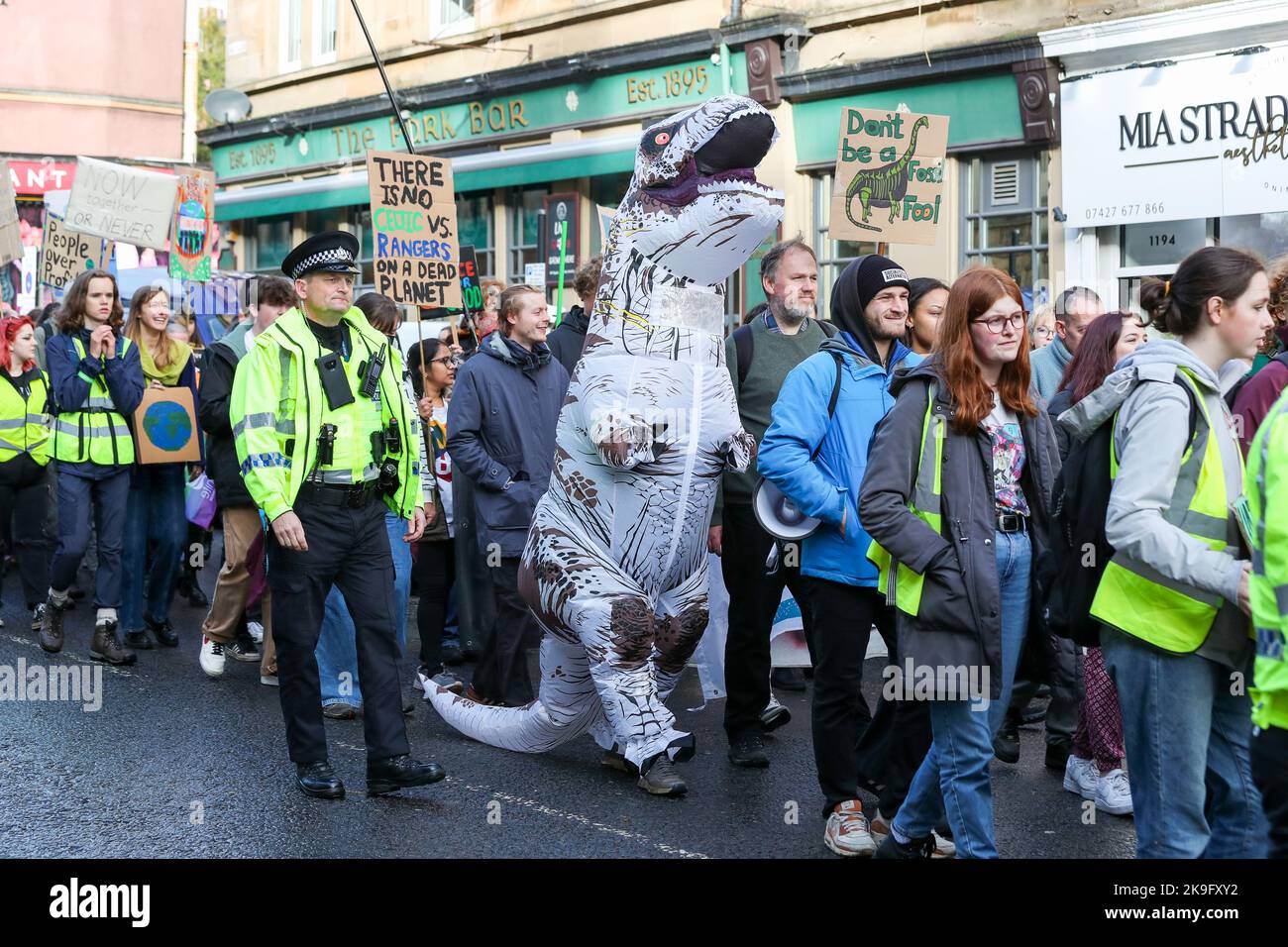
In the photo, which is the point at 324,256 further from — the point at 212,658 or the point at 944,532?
the point at 212,658

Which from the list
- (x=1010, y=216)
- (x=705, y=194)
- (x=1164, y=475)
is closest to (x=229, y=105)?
(x=1010, y=216)

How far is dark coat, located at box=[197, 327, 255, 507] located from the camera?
834cm

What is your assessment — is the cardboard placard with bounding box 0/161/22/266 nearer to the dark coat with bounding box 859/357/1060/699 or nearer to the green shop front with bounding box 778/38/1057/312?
the green shop front with bounding box 778/38/1057/312

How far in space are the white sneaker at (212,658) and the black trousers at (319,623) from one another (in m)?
2.32

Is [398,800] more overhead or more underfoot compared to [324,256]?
more underfoot

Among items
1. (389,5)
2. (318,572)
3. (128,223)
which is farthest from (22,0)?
(318,572)

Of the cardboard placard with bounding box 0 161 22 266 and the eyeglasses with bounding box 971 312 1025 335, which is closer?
the eyeglasses with bounding box 971 312 1025 335

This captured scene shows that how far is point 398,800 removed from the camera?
20.2ft

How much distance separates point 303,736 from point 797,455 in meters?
2.16

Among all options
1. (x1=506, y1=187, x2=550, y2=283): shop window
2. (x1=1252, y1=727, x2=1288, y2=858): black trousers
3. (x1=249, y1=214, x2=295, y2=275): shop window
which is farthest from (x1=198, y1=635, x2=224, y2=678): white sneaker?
(x1=249, y1=214, x2=295, y2=275): shop window

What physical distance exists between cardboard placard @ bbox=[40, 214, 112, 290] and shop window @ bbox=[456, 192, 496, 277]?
266 inches

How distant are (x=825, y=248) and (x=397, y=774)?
38.9ft

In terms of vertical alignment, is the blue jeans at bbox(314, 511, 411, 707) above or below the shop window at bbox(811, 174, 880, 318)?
below

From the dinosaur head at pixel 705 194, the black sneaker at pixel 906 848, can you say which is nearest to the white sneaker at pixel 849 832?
the black sneaker at pixel 906 848
